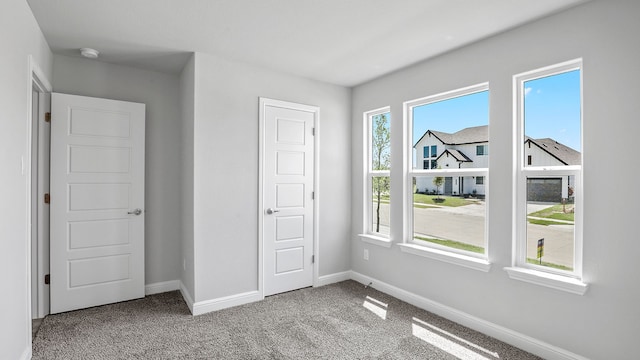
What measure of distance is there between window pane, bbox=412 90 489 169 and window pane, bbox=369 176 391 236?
53cm

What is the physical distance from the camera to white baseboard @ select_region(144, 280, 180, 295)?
142 inches

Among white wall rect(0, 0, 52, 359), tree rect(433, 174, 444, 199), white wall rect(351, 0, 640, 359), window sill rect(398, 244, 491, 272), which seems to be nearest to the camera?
white wall rect(0, 0, 52, 359)

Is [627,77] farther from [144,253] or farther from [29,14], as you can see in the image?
[144,253]

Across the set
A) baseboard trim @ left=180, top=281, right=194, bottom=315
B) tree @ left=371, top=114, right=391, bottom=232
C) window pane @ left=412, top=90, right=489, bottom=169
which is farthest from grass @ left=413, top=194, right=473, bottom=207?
baseboard trim @ left=180, top=281, right=194, bottom=315

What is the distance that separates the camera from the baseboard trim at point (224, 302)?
309 centimetres

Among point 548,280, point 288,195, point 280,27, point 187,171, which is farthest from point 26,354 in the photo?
point 548,280

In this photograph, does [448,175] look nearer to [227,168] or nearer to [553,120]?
[553,120]

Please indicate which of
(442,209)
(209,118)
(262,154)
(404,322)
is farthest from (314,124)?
(404,322)

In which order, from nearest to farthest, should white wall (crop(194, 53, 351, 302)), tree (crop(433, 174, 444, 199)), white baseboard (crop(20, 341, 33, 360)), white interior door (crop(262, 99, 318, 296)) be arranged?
1. white baseboard (crop(20, 341, 33, 360))
2. white wall (crop(194, 53, 351, 302))
3. tree (crop(433, 174, 444, 199))
4. white interior door (crop(262, 99, 318, 296))

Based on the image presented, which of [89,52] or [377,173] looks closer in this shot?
[89,52]

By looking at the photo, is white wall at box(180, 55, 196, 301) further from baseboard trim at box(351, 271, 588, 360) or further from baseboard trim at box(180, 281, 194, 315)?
baseboard trim at box(351, 271, 588, 360)

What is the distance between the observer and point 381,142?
394cm

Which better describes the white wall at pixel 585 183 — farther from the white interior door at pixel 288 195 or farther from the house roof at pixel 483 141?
the white interior door at pixel 288 195

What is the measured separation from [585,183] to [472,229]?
3.23ft
